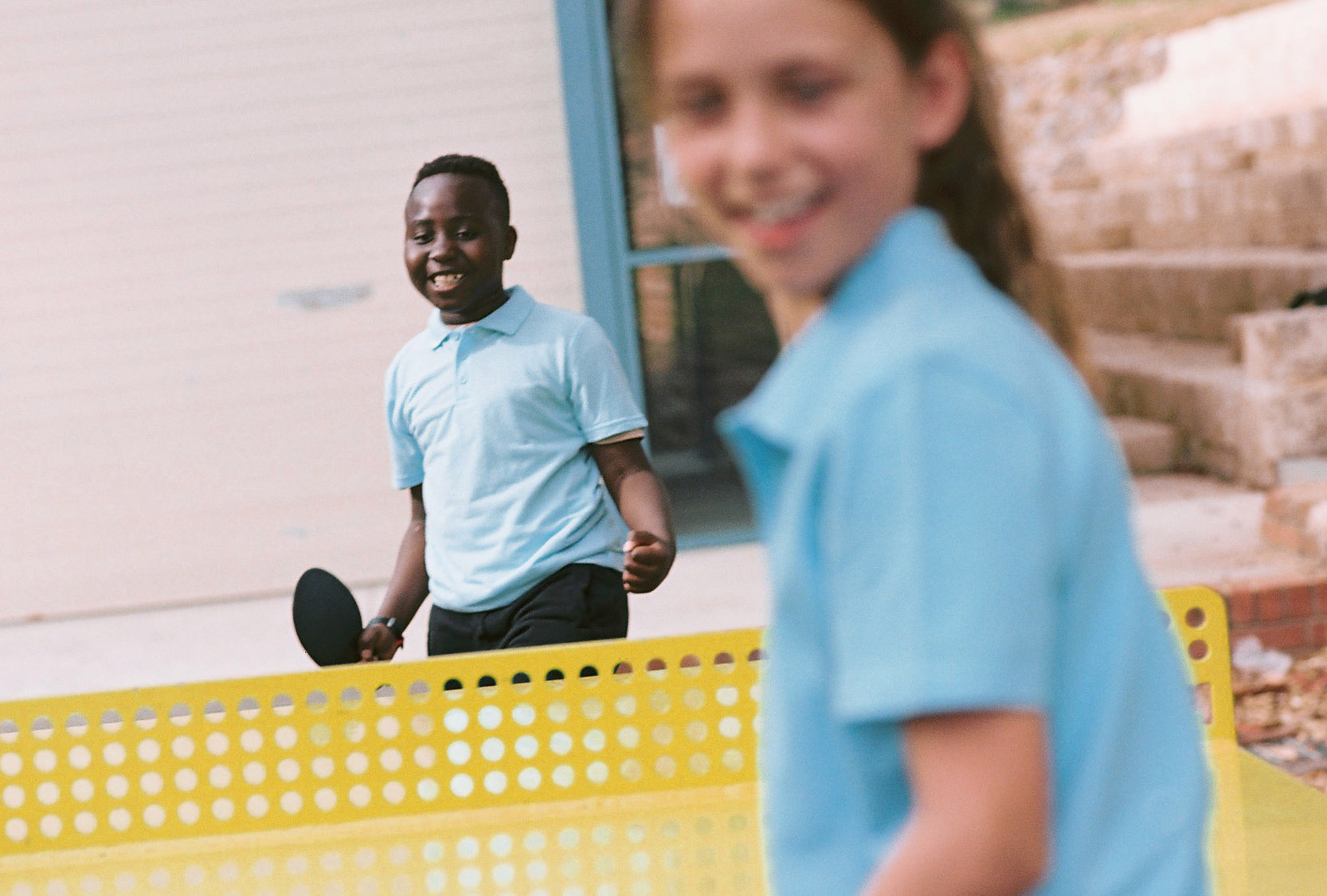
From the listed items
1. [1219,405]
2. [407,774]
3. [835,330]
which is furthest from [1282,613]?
[835,330]

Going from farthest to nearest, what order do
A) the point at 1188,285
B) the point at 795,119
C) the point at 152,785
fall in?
the point at 1188,285
the point at 152,785
the point at 795,119

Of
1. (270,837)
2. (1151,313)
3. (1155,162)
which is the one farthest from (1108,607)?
(1155,162)

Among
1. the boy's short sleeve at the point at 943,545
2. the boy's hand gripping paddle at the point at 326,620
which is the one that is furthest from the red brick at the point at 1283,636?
the boy's short sleeve at the point at 943,545

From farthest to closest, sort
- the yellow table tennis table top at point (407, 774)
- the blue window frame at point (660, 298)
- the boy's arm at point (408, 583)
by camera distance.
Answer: the blue window frame at point (660, 298)
the boy's arm at point (408, 583)
the yellow table tennis table top at point (407, 774)

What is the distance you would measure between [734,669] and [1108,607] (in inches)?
59.8

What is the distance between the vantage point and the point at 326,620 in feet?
8.73

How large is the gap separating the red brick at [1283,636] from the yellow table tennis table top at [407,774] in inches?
100

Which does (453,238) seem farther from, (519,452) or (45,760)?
(45,760)

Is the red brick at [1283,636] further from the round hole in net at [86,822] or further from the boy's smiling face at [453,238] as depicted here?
the round hole in net at [86,822]

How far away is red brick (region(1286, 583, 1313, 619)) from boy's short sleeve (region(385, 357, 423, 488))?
283 cm

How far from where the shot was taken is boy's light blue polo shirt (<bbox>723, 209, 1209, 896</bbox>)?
711 millimetres

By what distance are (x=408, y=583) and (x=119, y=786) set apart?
2.67ft

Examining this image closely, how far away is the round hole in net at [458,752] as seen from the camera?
2330 mm

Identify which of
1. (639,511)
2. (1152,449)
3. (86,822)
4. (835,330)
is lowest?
(1152,449)
